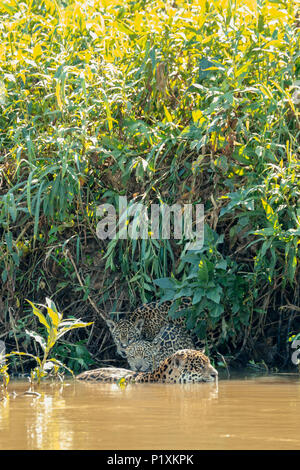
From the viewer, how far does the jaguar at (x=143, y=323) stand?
276 inches

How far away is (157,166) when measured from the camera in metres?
7.11

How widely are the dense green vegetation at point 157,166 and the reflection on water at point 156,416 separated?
0.76m

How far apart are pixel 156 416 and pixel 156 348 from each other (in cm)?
209

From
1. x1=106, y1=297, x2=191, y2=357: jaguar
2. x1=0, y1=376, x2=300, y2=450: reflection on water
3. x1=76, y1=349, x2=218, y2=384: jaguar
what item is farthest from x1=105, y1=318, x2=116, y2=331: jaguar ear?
x1=0, y1=376, x2=300, y2=450: reflection on water

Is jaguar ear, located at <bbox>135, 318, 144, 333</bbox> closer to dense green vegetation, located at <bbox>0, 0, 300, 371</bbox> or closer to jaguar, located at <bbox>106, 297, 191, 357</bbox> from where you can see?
jaguar, located at <bbox>106, 297, 191, 357</bbox>

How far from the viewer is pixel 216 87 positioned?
6.73 metres

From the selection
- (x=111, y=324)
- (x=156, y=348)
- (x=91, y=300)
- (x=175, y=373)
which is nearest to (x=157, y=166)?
(x=91, y=300)

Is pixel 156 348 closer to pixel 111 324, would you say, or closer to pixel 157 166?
pixel 111 324

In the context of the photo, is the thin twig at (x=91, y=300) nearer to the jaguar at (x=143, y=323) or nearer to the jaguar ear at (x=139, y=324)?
the jaguar at (x=143, y=323)

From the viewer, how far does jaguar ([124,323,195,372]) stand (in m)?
6.90

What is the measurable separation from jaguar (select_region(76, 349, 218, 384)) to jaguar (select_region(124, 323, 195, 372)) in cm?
32

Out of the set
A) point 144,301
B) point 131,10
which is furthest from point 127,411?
point 131,10

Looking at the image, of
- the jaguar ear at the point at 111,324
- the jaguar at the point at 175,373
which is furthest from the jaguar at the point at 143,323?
the jaguar at the point at 175,373

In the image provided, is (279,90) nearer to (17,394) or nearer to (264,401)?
(264,401)
